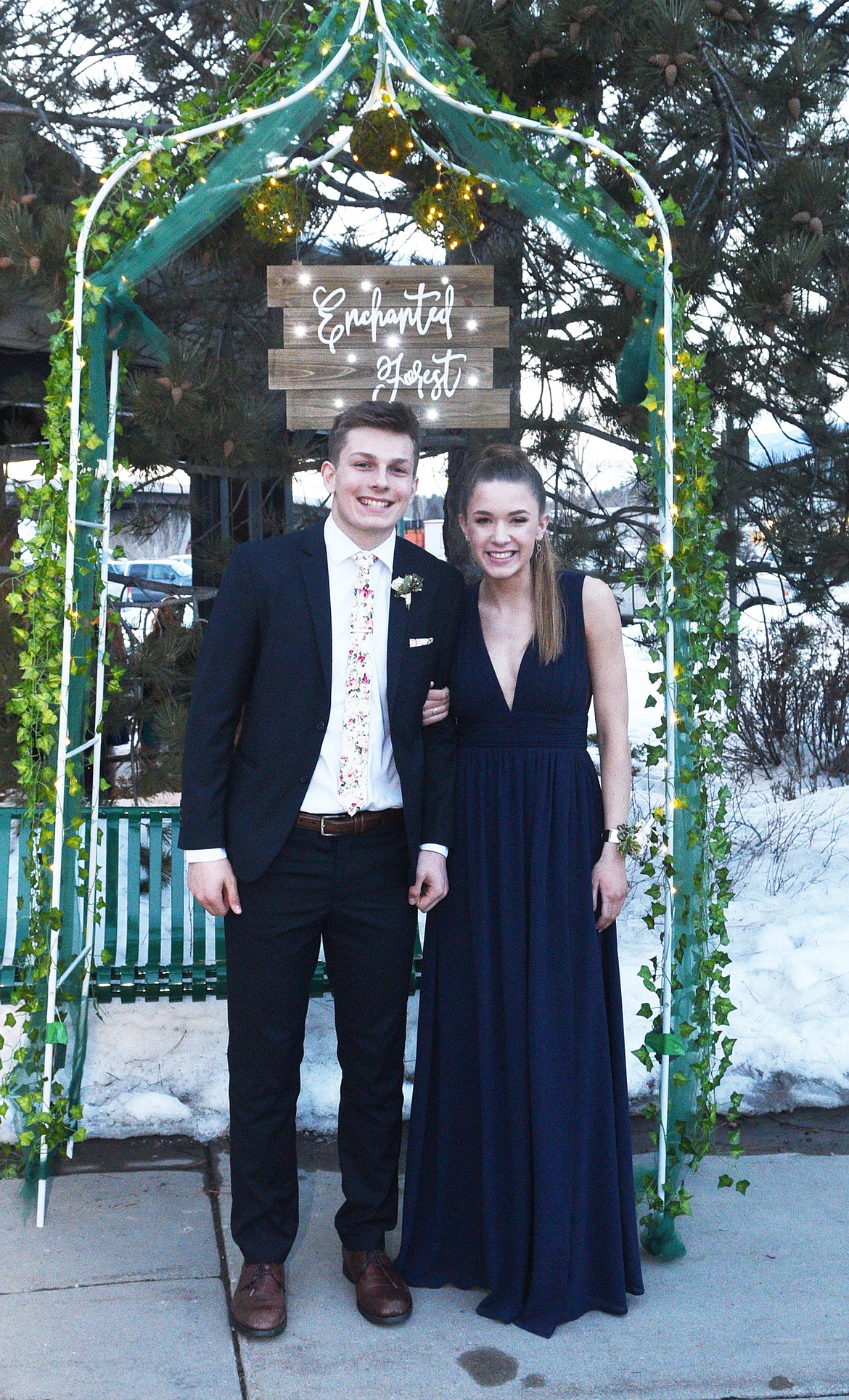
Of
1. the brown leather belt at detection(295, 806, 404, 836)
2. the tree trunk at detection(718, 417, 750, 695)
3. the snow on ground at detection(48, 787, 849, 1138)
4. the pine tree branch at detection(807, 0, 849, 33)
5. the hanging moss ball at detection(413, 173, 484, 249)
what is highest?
the pine tree branch at detection(807, 0, 849, 33)

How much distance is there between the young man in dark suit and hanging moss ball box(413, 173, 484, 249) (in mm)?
1532

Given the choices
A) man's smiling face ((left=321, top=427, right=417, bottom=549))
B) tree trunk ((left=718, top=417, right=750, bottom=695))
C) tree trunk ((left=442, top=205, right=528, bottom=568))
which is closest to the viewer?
man's smiling face ((left=321, top=427, right=417, bottom=549))

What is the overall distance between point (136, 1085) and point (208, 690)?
1769 mm

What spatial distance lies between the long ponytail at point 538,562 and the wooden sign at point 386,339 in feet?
3.71

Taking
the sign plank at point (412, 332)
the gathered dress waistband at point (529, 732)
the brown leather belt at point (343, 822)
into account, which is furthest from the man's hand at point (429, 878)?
the sign plank at point (412, 332)

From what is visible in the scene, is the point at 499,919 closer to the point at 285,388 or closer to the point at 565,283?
the point at 285,388

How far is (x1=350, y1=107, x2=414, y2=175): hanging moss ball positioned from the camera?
3.70 m

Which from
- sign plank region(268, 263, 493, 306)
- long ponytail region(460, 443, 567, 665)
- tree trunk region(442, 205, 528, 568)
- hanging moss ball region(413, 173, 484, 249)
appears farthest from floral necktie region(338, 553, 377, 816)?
tree trunk region(442, 205, 528, 568)

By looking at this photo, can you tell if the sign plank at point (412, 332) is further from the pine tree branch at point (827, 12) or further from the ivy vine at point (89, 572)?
the pine tree branch at point (827, 12)

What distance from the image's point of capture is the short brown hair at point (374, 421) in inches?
106

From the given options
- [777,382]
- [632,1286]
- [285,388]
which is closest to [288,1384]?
[632,1286]

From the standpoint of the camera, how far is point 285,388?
155 inches

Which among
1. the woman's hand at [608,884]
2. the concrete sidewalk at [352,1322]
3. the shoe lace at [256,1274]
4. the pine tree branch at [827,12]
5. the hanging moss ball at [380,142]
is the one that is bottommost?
the concrete sidewalk at [352,1322]

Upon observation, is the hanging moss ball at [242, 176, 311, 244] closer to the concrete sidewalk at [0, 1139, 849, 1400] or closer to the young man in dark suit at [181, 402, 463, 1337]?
the young man in dark suit at [181, 402, 463, 1337]
